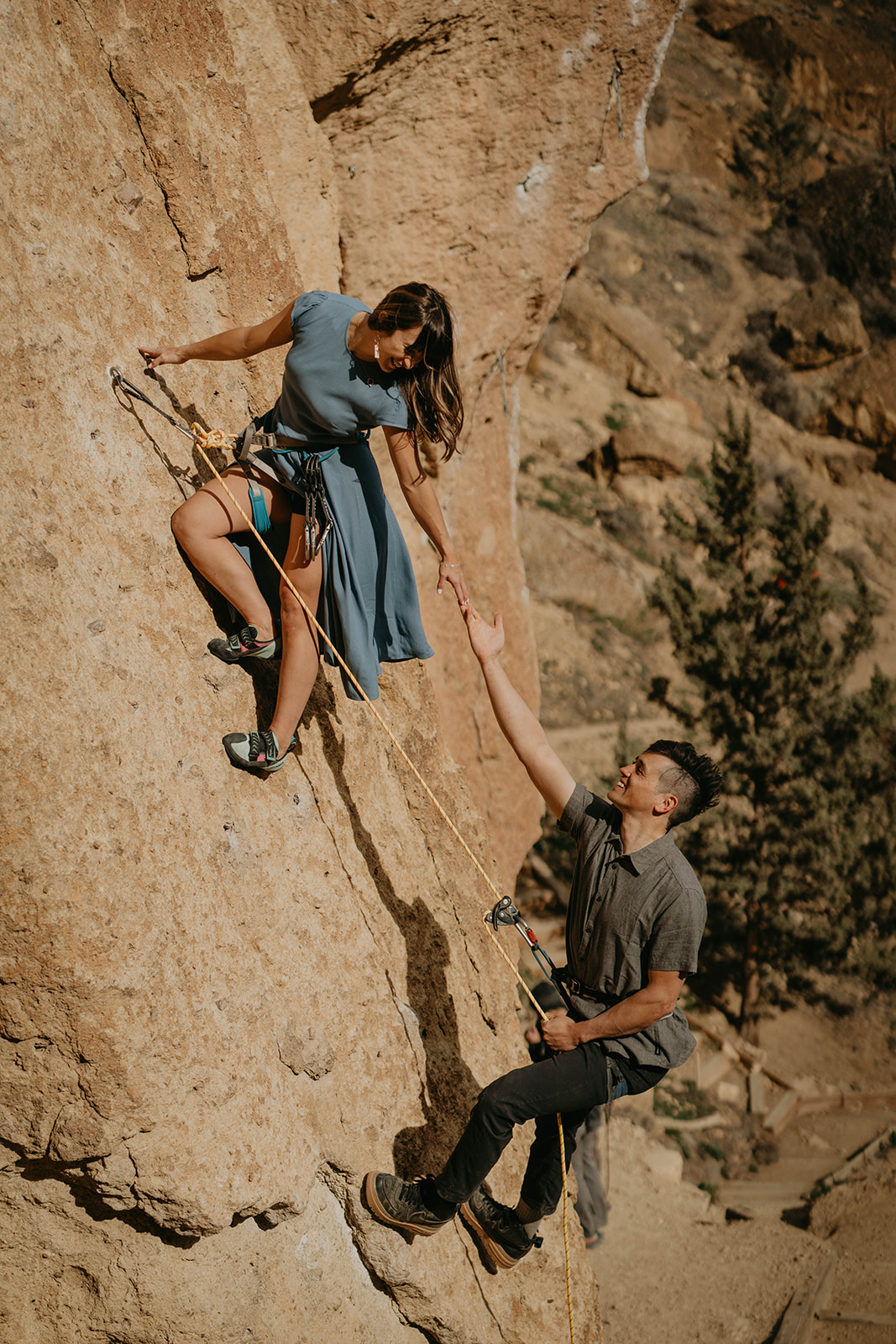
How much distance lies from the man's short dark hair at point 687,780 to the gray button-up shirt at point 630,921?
119mm

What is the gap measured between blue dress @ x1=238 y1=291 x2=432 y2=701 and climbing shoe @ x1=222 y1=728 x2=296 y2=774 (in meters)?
0.37

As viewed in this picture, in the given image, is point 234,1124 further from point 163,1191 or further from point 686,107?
point 686,107

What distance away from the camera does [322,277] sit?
532 centimetres

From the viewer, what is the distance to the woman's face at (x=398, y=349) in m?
2.84

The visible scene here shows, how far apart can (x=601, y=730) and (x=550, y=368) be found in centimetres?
1062

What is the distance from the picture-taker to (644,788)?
9.84 feet

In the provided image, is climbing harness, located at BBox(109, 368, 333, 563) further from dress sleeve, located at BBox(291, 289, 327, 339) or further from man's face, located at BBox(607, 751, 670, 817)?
man's face, located at BBox(607, 751, 670, 817)

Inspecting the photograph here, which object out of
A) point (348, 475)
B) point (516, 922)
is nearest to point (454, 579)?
point (348, 475)

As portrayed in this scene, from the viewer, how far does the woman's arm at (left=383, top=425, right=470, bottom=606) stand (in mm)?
3064

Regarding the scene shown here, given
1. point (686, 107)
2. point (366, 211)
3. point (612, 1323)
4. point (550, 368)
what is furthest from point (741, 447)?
point (686, 107)

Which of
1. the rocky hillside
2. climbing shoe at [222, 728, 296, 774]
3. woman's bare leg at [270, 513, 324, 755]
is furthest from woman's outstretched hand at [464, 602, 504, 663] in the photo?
the rocky hillside

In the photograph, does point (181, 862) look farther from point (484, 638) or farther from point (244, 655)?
point (484, 638)

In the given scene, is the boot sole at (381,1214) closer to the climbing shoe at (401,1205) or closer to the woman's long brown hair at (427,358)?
the climbing shoe at (401,1205)

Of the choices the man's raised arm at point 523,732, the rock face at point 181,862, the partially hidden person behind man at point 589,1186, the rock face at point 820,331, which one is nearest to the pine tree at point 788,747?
the partially hidden person behind man at point 589,1186
